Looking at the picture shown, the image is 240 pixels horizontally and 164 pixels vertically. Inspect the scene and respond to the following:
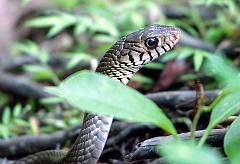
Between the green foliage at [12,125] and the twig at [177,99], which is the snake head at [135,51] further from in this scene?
the green foliage at [12,125]

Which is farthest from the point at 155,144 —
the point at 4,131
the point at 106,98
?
the point at 4,131

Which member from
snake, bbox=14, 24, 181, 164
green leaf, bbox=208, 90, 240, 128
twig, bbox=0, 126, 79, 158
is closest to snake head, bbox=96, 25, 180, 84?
snake, bbox=14, 24, 181, 164

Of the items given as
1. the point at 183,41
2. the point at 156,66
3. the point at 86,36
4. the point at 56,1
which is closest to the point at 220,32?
the point at 183,41

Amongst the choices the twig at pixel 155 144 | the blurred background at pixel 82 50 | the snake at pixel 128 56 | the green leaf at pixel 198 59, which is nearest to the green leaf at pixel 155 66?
the blurred background at pixel 82 50

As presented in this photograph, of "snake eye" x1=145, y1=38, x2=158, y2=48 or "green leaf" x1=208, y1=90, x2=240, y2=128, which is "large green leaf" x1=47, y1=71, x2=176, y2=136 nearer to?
"green leaf" x1=208, y1=90, x2=240, y2=128

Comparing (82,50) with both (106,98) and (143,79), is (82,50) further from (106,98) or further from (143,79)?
(106,98)
